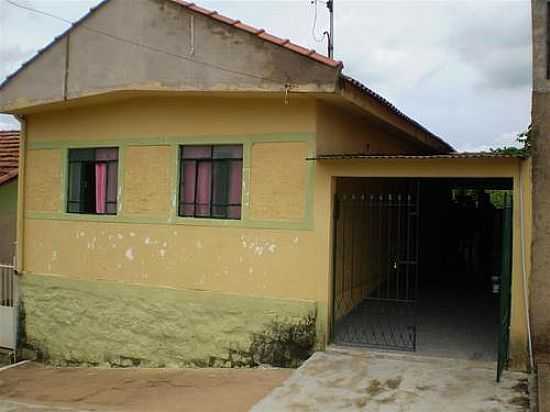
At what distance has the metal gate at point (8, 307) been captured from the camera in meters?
11.0

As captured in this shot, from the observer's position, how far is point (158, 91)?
28.6 ft

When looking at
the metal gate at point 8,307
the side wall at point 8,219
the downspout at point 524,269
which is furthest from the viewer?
the side wall at point 8,219

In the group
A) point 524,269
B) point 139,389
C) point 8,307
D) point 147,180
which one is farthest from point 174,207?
point 524,269

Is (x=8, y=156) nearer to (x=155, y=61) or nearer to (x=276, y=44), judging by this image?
(x=155, y=61)

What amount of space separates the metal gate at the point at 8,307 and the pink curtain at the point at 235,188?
17.1ft

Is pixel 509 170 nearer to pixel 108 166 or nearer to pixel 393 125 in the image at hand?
pixel 393 125

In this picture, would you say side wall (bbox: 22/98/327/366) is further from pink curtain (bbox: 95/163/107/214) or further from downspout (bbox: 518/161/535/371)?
downspout (bbox: 518/161/535/371)

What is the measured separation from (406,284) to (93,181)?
6515mm

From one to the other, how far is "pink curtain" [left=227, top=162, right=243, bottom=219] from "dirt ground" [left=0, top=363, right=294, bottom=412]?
2401 mm

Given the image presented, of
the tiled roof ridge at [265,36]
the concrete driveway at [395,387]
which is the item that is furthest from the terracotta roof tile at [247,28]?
the concrete driveway at [395,387]

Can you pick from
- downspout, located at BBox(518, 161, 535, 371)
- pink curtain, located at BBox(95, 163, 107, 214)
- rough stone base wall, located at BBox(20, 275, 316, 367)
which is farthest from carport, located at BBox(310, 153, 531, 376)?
pink curtain, located at BBox(95, 163, 107, 214)

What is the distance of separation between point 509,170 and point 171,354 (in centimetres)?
588

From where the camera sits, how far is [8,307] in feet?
36.5

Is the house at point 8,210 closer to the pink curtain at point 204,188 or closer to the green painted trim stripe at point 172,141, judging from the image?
the green painted trim stripe at point 172,141
